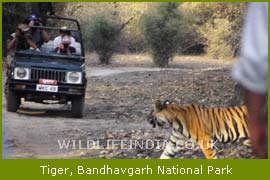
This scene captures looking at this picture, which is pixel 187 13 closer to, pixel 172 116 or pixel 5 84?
pixel 172 116

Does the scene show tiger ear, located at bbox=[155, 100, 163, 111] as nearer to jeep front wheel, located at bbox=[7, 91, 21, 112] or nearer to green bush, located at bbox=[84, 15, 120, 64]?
green bush, located at bbox=[84, 15, 120, 64]

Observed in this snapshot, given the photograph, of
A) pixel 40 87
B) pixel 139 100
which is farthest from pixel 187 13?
A: pixel 40 87

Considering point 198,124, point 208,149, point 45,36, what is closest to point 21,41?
point 45,36

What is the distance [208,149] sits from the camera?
23.6 feet

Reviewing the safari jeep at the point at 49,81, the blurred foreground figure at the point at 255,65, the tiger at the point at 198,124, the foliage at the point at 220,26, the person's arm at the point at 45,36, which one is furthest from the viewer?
the person's arm at the point at 45,36

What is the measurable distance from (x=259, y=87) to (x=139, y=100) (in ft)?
19.1

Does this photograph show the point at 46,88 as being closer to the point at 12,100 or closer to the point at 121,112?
the point at 12,100

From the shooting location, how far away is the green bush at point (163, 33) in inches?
302

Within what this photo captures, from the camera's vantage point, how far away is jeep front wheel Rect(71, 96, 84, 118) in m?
7.64

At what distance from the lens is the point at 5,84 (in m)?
7.78

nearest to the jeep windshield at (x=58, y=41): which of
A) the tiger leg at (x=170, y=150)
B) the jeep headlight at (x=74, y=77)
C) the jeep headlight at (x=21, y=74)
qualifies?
the jeep headlight at (x=74, y=77)

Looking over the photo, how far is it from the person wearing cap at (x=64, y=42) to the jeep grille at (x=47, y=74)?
17.2 inches

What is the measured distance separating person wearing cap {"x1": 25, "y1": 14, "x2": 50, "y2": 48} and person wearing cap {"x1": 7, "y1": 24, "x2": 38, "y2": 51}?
2.2 inches

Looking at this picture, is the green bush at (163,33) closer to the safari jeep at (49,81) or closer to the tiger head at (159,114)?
the tiger head at (159,114)
